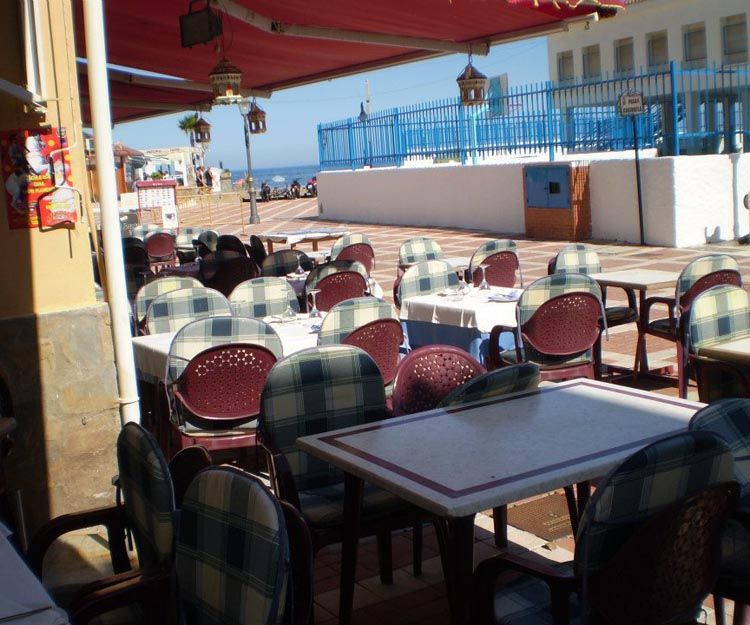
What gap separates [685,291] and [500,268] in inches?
79.1

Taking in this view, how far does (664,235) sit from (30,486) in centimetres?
1277

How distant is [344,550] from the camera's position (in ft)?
10.7

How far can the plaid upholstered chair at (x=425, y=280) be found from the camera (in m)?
7.00

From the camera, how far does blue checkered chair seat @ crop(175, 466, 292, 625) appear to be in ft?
6.81

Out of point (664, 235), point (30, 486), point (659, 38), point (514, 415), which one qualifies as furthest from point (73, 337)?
point (659, 38)

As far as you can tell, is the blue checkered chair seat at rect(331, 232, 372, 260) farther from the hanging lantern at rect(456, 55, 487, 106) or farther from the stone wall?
the stone wall

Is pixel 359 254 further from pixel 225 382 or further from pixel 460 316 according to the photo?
pixel 225 382

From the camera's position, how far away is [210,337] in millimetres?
5023

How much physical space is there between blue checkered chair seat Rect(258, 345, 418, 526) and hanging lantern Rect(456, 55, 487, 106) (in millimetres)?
5846

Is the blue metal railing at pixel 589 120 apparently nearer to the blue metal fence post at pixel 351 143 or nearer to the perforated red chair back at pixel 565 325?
the blue metal fence post at pixel 351 143

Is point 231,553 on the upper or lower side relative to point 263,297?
lower

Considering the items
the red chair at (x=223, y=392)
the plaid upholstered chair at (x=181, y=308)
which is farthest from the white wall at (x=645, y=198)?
the red chair at (x=223, y=392)

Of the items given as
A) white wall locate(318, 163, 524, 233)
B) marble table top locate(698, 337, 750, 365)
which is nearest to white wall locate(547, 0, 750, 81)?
white wall locate(318, 163, 524, 233)

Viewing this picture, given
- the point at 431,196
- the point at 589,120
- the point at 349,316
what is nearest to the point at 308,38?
the point at 349,316
